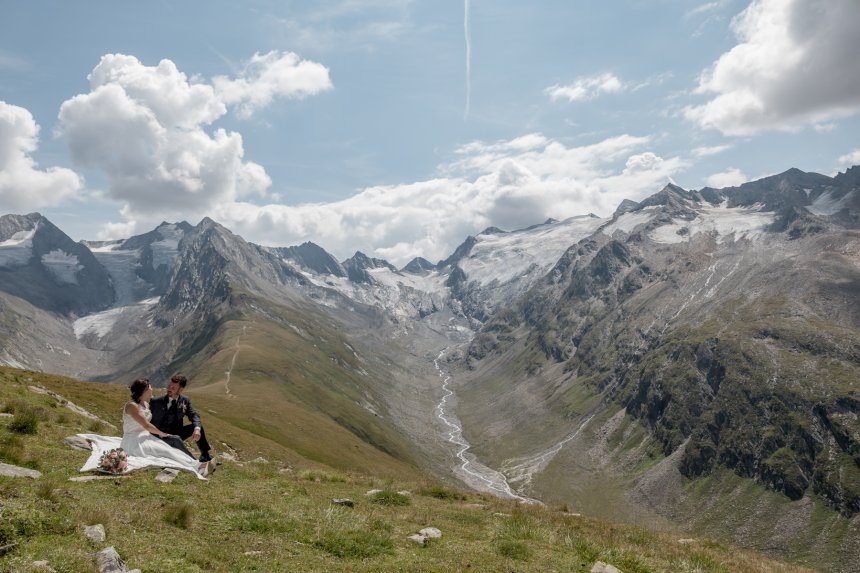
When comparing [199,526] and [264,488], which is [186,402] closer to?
[264,488]

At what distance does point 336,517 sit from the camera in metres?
18.5

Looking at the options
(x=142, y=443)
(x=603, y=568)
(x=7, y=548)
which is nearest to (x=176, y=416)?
(x=142, y=443)

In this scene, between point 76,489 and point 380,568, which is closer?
point 380,568

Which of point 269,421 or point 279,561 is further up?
point 279,561

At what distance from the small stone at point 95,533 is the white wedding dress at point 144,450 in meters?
6.92

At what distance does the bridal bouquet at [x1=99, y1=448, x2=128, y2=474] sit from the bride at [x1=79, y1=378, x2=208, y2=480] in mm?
270

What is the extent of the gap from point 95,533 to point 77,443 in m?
12.8

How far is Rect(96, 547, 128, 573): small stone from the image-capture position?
36.9ft

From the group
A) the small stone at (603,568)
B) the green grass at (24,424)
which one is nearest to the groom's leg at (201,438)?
the green grass at (24,424)

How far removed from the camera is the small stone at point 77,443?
902 inches

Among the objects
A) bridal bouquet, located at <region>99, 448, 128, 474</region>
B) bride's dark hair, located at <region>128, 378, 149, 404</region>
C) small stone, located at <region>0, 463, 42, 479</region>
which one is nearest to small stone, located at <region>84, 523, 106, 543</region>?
small stone, located at <region>0, 463, 42, 479</region>

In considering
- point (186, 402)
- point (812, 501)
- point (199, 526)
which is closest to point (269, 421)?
point (186, 402)

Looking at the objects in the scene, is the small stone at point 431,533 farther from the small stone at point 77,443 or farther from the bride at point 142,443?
the small stone at point 77,443

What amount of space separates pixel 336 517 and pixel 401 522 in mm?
2881
